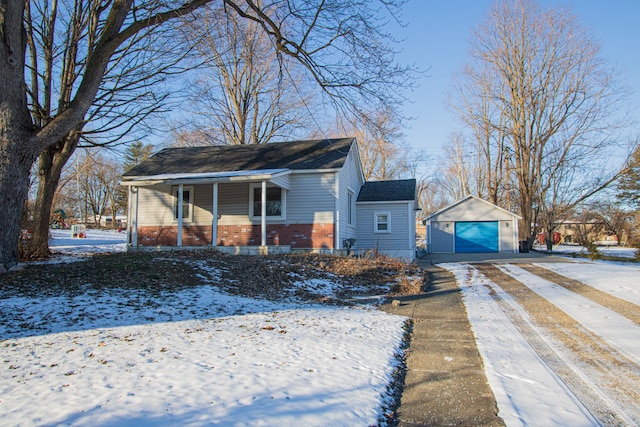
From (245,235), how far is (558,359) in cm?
1337

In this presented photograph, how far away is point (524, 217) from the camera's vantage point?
94.0ft

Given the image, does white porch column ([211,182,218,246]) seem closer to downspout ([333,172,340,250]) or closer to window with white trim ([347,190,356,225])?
downspout ([333,172,340,250])

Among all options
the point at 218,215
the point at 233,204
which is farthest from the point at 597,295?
the point at 218,215

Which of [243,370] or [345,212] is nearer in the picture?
[243,370]

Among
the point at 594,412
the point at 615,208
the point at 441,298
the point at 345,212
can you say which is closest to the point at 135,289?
the point at 441,298

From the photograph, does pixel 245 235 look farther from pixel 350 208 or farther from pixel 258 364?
pixel 258 364

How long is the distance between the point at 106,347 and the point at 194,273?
467 centimetres

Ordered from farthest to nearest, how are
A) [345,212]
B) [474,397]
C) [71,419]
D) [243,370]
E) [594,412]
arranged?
[345,212] → [243,370] → [474,397] → [594,412] → [71,419]

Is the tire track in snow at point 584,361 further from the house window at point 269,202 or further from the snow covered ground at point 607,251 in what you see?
the snow covered ground at point 607,251

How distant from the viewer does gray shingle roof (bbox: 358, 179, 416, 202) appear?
67.2 feet

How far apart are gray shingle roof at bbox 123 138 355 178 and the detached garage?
1129 centimetres

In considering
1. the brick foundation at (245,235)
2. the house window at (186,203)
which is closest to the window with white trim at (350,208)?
the brick foundation at (245,235)

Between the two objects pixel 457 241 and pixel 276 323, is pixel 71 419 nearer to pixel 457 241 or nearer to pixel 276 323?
pixel 276 323

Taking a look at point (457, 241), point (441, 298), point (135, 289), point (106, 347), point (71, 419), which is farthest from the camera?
point (457, 241)
